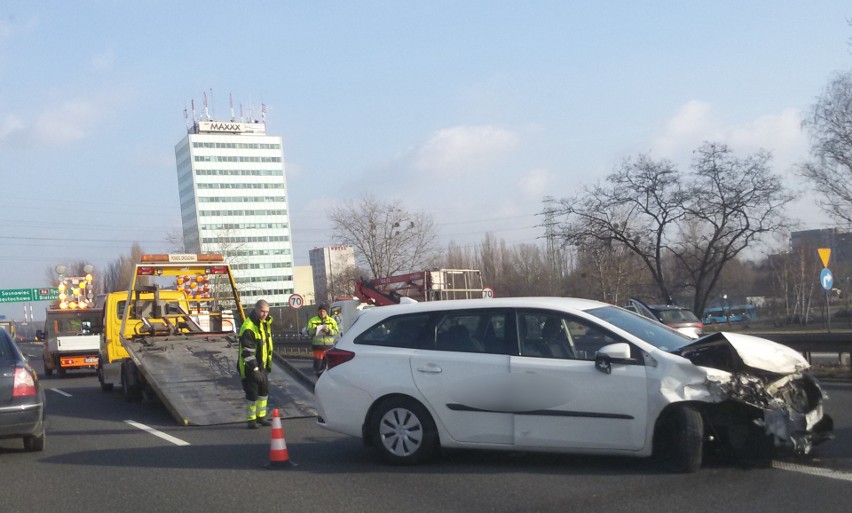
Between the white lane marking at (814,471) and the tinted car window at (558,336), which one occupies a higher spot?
the tinted car window at (558,336)

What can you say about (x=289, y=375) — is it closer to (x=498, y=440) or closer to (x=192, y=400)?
(x=192, y=400)

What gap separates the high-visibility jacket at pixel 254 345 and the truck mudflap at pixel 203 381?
1081 millimetres

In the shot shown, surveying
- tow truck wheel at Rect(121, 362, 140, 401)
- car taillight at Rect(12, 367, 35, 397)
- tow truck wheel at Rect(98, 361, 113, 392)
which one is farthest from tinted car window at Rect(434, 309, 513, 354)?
tow truck wheel at Rect(98, 361, 113, 392)

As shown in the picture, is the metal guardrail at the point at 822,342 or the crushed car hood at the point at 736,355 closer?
the crushed car hood at the point at 736,355

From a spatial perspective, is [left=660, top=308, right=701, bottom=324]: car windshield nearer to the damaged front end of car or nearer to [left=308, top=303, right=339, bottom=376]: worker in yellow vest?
[left=308, top=303, right=339, bottom=376]: worker in yellow vest

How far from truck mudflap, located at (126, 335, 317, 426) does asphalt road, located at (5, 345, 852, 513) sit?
2040 millimetres

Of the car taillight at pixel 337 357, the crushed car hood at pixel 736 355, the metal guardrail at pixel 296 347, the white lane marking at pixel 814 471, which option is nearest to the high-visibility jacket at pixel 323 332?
the car taillight at pixel 337 357

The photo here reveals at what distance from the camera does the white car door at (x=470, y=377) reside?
8.12 meters

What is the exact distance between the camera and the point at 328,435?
10984 mm

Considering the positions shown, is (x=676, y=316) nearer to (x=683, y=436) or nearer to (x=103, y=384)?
(x=103, y=384)

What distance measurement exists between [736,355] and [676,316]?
1481 cm

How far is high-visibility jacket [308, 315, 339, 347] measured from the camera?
17438 millimetres

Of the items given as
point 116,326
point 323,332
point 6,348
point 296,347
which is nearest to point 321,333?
point 323,332

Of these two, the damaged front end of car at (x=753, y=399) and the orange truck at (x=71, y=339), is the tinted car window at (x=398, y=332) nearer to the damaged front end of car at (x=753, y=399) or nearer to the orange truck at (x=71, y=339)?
the damaged front end of car at (x=753, y=399)
